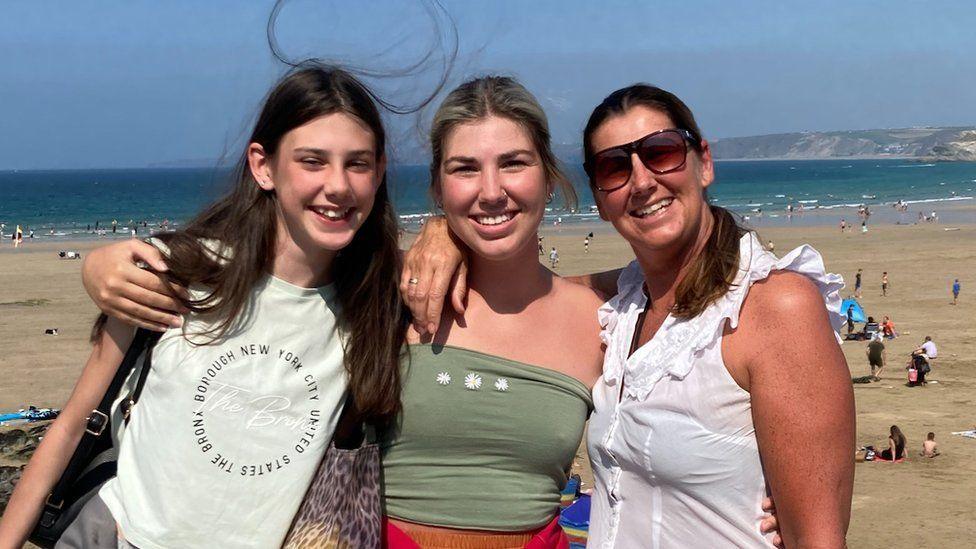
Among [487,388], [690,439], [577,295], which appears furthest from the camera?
[577,295]

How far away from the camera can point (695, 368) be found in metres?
2.82

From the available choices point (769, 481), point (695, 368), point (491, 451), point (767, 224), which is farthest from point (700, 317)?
point (767, 224)

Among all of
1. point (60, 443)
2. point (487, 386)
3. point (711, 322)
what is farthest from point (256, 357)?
point (711, 322)

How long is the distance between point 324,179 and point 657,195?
1023mm

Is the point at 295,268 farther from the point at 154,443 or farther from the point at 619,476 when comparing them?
the point at 619,476

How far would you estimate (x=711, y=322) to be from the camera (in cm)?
284

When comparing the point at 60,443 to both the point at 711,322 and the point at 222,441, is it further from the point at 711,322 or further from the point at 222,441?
the point at 711,322

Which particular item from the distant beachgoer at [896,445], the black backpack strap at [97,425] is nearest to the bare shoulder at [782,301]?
the black backpack strap at [97,425]

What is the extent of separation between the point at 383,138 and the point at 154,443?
1179mm

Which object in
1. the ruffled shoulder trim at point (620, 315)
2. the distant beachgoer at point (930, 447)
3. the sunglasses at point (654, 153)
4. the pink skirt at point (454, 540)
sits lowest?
the distant beachgoer at point (930, 447)

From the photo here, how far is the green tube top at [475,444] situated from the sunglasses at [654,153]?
733 millimetres

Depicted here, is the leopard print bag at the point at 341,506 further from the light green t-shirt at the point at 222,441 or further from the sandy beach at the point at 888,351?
the sandy beach at the point at 888,351

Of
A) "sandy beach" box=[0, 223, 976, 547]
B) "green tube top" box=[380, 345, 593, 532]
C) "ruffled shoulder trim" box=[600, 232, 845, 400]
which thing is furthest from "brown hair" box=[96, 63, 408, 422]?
"sandy beach" box=[0, 223, 976, 547]

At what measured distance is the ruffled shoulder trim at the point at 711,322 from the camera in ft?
9.06
